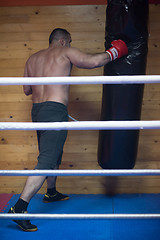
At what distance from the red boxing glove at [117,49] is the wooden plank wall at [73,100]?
603 millimetres

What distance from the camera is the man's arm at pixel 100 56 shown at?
179cm

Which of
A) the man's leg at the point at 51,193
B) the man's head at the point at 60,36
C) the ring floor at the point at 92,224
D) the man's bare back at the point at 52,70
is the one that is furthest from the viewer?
the man's leg at the point at 51,193

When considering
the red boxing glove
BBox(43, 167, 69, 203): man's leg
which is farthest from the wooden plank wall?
the red boxing glove

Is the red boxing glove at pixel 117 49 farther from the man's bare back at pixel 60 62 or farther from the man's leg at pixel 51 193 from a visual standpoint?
the man's leg at pixel 51 193

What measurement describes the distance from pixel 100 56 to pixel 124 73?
0.23 metres

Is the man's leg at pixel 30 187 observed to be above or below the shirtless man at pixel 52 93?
below

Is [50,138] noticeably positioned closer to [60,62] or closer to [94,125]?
[60,62]

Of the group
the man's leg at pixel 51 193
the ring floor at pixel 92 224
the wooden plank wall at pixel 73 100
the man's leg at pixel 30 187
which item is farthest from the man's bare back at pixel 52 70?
the ring floor at pixel 92 224

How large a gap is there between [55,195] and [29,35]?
1522 mm

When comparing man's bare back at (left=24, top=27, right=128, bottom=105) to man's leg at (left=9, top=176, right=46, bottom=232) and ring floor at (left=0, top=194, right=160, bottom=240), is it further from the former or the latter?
ring floor at (left=0, top=194, right=160, bottom=240)

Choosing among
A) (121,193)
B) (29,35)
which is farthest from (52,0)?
(121,193)

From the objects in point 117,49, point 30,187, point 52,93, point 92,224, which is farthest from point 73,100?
point 92,224

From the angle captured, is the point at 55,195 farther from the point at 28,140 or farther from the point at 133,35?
the point at 133,35

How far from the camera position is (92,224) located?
1837 mm
